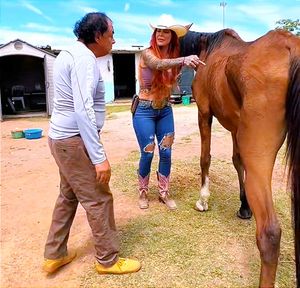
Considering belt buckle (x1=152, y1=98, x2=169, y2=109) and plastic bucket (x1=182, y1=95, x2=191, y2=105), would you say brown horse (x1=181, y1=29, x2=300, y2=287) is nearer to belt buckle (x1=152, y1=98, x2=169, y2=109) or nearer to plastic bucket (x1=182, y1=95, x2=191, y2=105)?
belt buckle (x1=152, y1=98, x2=169, y2=109)

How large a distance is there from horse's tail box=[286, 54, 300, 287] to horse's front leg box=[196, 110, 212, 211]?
1.34 metres

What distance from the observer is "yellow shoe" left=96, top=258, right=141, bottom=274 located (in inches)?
94.7

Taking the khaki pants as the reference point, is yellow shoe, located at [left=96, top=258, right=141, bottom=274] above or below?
below

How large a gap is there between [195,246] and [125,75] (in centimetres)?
1979

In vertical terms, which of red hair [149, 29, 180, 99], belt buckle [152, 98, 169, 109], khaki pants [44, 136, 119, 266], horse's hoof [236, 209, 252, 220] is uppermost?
red hair [149, 29, 180, 99]

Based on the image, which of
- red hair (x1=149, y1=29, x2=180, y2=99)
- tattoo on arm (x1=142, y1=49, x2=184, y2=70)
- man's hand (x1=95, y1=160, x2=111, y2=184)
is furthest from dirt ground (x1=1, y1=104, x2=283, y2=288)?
tattoo on arm (x1=142, y1=49, x2=184, y2=70)

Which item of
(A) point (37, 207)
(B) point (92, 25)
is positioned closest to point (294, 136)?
(B) point (92, 25)

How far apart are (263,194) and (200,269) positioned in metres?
0.84

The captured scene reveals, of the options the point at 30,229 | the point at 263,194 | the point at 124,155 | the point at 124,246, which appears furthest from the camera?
the point at 124,155

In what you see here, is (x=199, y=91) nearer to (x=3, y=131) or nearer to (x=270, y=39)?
(x=270, y=39)

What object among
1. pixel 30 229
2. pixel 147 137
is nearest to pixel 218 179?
pixel 147 137

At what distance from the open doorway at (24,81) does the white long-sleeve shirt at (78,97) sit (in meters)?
13.9

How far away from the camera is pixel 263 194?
77.4 inches

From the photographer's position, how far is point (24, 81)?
57.9ft
